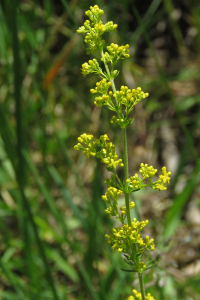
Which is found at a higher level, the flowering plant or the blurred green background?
the blurred green background

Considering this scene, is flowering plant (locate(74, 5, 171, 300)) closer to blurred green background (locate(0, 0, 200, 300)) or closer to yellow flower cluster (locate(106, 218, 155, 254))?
yellow flower cluster (locate(106, 218, 155, 254))

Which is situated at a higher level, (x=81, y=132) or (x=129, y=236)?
(x=81, y=132)

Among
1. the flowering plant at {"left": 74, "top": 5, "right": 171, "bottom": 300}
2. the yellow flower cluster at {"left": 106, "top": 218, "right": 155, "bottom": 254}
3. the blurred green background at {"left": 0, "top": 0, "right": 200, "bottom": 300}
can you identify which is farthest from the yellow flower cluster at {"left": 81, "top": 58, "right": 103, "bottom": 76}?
the blurred green background at {"left": 0, "top": 0, "right": 200, "bottom": 300}

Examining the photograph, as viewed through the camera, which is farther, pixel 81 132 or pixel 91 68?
pixel 81 132

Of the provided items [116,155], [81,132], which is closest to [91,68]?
[116,155]

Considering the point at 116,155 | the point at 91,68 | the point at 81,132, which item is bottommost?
the point at 116,155

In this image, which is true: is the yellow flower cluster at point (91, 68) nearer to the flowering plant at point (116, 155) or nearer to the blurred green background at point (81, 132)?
the flowering plant at point (116, 155)

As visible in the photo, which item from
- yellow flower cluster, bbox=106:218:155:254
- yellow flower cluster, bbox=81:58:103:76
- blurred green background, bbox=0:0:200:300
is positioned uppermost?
blurred green background, bbox=0:0:200:300

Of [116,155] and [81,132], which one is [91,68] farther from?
[81,132]
